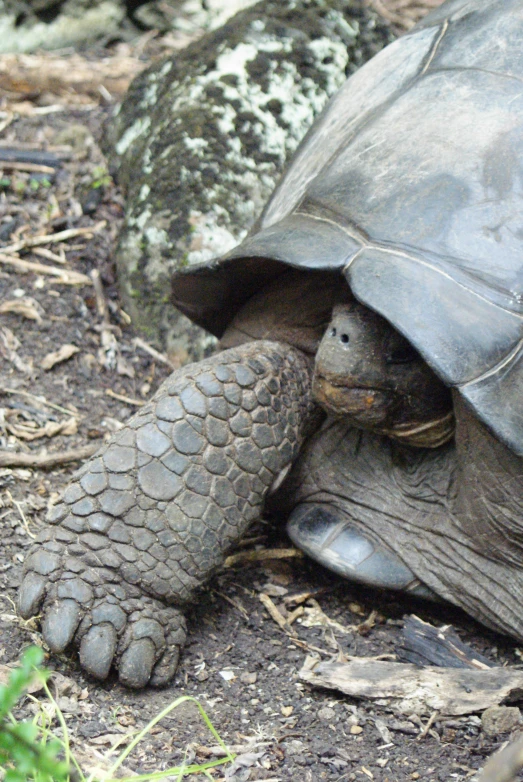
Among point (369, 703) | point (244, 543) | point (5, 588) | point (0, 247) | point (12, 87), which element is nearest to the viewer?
point (369, 703)

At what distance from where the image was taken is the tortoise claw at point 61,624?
2.40 metres

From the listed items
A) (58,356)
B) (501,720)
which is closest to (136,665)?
(501,720)

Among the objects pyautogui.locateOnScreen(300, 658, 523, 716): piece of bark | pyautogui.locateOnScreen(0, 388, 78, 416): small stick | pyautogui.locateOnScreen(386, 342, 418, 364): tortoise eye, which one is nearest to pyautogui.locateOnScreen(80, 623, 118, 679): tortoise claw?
pyautogui.locateOnScreen(300, 658, 523, 716): piece of bark

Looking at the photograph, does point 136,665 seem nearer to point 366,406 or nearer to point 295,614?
point 295,614

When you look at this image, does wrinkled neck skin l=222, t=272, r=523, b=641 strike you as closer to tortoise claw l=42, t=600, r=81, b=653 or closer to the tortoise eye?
the tortoise eye

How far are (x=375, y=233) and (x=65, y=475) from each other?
1.45m

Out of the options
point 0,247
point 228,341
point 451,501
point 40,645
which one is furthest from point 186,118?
point 40,645

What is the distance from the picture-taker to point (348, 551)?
295 centimetres

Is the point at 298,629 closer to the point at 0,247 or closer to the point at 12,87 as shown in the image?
→ the point at 0,247

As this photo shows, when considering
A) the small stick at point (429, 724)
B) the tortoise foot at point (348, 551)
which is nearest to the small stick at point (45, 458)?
the tortoise foot at point (348, 551)

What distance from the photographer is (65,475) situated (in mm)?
3307

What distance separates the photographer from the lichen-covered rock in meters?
4.17

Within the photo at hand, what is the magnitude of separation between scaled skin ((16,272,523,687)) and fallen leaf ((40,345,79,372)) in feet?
3.78

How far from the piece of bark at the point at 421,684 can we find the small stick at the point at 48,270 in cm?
237
